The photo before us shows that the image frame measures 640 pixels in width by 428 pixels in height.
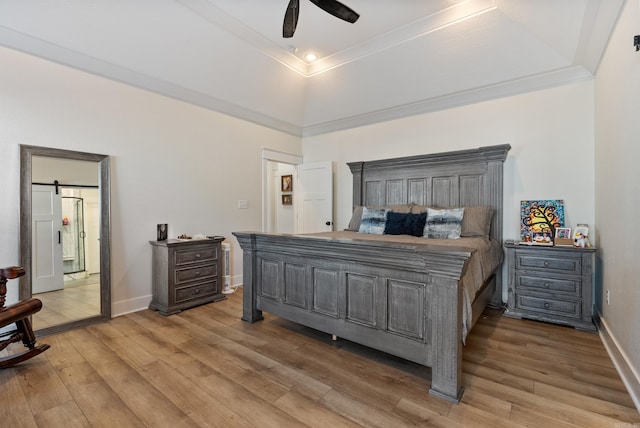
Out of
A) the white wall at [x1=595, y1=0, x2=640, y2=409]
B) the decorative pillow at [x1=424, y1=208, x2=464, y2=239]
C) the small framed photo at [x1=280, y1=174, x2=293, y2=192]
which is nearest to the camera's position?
the white wall at [x1=595, y1=0, x2=640, y2=409]

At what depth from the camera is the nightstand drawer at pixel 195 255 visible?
3.36 metres

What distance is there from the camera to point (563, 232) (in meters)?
3.06

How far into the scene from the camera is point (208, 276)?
3.66 m

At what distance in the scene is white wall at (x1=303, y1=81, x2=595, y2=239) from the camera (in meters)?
3.13

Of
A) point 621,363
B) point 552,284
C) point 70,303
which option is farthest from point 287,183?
point 621,363

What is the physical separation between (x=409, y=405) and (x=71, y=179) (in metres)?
3.65

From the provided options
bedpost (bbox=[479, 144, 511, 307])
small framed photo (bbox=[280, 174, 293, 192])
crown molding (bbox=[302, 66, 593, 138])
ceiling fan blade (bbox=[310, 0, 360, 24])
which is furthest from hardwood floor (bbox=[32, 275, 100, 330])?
bedpost (bbox=[479, 144, 511, 307])

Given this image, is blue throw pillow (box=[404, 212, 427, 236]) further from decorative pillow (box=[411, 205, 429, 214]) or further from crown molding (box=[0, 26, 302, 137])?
crown molding (box=[0, 26, 302, 137])

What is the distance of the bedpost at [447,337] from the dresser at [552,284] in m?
1.78

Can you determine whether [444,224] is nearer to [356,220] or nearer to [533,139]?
[356,220]

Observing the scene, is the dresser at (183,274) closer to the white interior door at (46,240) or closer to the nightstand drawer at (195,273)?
the nightstand drawer at (195,273)

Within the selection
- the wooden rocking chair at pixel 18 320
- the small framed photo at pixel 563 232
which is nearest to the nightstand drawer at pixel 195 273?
the wooden rocking chair at pixel 18 320

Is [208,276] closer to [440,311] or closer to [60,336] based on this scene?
[60,336]

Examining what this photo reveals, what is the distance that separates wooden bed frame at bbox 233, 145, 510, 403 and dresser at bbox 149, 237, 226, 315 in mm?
927
